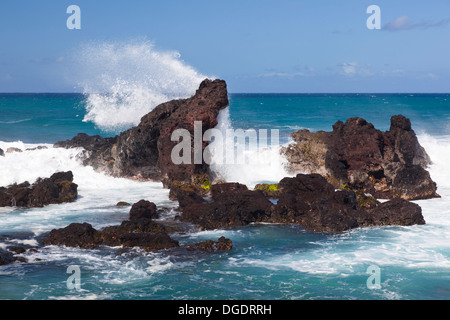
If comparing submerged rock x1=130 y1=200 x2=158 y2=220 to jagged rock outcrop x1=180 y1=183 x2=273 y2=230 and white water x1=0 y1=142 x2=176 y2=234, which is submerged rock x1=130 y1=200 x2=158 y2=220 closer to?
white water x1=0 y1=142 x2=176 y2=234

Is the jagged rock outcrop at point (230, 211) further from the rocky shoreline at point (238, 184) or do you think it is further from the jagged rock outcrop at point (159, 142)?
the jagged rock outcrop at point (159, 142)

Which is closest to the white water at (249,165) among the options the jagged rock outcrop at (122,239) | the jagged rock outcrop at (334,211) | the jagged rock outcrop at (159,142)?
the jagged rock outcrop at (159,142)

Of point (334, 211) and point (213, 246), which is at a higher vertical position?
point (334, 211)

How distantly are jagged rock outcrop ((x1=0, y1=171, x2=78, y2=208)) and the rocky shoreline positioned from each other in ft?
0.12

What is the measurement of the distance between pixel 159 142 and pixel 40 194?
5339 millimetres

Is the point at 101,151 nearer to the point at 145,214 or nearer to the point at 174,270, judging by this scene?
the point at 145,214

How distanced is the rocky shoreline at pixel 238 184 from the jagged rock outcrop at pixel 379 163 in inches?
1.5

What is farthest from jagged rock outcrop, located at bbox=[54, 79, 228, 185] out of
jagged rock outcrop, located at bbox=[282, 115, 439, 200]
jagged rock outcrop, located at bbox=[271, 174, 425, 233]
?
jagged rock outcrop, located at bbox=[271, 174, 425, 233]

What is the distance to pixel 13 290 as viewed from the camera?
35.9 ft

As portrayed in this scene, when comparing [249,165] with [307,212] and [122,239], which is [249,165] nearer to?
[307,212]

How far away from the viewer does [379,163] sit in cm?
2097

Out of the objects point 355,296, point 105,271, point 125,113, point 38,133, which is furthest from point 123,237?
point 38,133

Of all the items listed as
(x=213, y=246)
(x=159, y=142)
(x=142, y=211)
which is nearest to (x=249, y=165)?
(x=159, y=142)
